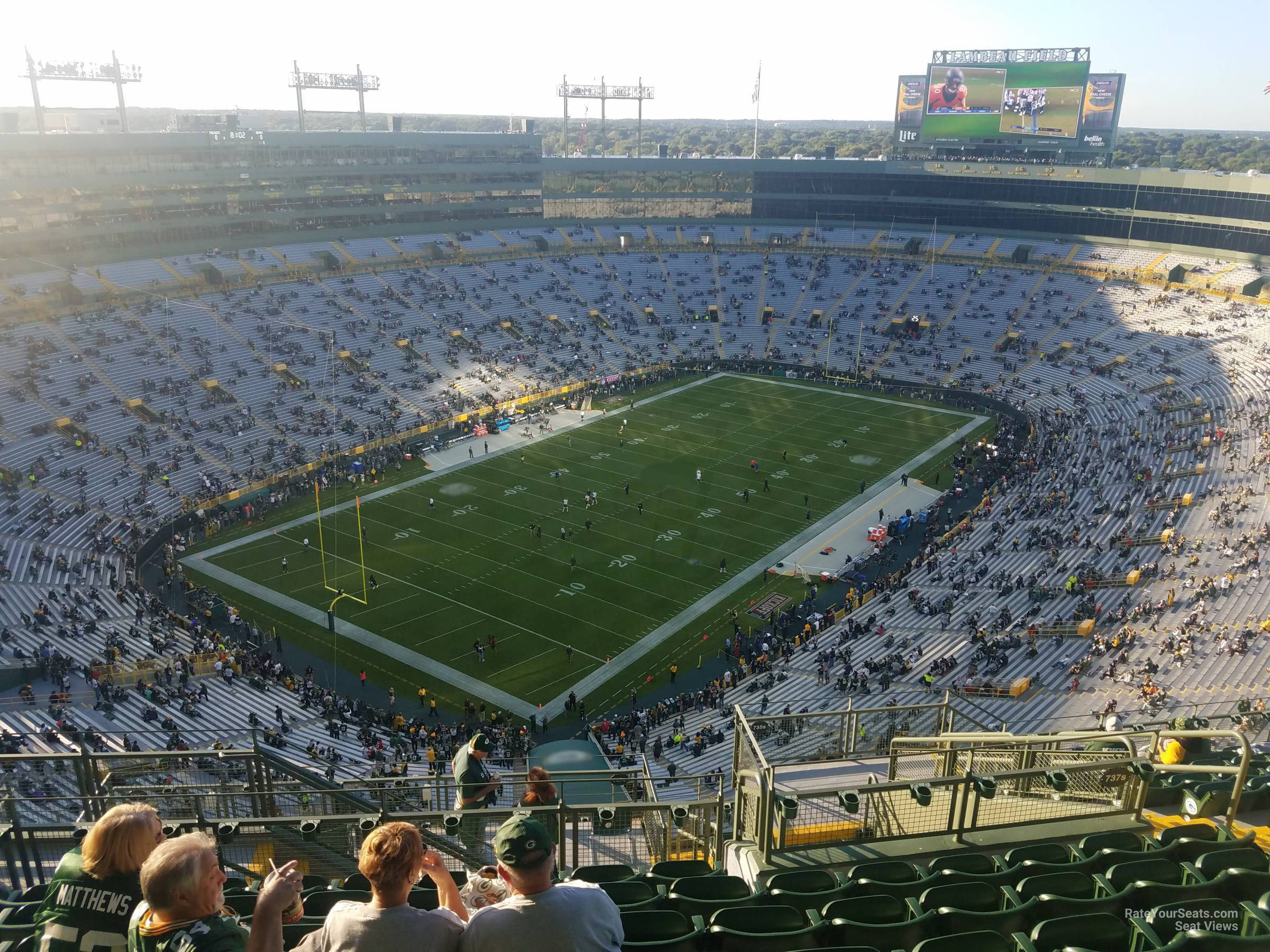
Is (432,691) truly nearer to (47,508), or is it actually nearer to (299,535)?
(299,535)

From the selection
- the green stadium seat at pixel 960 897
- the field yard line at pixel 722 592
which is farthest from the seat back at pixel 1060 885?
the field yard line at pixel 722 592

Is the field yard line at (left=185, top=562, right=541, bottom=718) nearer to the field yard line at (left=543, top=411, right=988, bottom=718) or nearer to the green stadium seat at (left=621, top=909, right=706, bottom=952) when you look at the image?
the field yard line at (left=543, top=411, right=988, bottom=718)

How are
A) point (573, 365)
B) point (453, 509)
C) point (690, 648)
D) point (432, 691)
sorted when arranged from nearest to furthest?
point (432, 691), point (690, 648), point (453, 509), point (573, 365)

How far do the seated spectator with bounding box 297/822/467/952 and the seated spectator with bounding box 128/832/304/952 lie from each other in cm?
25

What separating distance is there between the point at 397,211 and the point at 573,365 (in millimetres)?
24686

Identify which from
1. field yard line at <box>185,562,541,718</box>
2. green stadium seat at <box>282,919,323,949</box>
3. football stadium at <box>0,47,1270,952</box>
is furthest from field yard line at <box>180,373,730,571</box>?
green stadium seat at <box>282,919,323,949</box>

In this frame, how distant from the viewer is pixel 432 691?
85.7 ft

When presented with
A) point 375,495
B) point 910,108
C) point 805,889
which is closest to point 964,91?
point 910,108

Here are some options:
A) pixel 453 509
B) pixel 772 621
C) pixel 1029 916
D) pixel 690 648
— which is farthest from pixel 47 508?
pixel 1029 916

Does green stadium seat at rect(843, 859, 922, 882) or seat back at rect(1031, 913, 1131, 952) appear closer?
seat back at rect(1031, 913, 1131, 952)

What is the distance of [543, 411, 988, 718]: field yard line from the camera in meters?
26.5

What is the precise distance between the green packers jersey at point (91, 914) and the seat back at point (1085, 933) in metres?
4.98

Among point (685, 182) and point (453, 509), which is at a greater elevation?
point (685, 182)

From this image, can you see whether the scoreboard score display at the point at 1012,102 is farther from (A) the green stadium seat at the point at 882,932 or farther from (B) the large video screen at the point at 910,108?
(A) the green stadium seat at the point at 882,932
